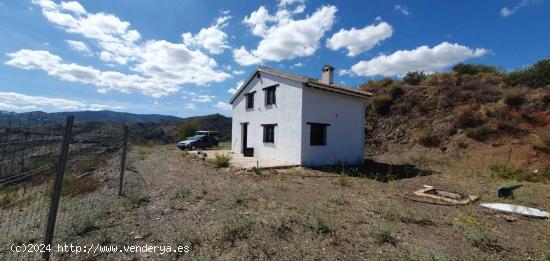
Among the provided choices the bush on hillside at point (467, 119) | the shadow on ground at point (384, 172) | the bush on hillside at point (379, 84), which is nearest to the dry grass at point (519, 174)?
the shadow on ground at point (384, 172)

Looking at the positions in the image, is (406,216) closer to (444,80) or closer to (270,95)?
(270,95)

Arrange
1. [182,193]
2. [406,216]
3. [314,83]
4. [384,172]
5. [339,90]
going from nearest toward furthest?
[406,216] < [182,193] < [384,172] < [314,83] < [339,90]

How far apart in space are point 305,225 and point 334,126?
10.9 m

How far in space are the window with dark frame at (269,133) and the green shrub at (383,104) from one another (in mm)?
11819

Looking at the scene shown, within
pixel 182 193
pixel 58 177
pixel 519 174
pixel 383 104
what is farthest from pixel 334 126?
pixel 58 177

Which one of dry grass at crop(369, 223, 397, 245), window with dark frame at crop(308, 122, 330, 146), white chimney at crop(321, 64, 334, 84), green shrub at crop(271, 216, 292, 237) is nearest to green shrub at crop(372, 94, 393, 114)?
white chimney at crop(321, 64, 334, 84)

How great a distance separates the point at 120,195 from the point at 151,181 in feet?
6.81

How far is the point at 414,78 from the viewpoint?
3002 cm

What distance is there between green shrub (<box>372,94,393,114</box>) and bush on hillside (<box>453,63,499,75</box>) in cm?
1235

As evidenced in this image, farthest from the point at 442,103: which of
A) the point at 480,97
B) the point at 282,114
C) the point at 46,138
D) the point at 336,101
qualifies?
the point at 46,138

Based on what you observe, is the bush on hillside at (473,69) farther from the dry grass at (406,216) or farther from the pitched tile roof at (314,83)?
the dry grass at (406,216)

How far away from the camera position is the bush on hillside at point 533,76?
799 inches

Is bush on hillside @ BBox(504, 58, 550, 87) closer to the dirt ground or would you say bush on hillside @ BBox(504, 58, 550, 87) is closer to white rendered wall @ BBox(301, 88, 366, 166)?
white rendered wall @ BBox(301, 88, 366, 166)

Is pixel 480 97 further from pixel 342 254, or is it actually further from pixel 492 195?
pixel 342 254
